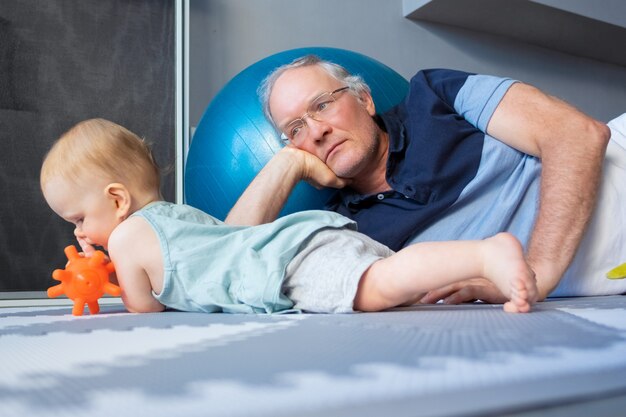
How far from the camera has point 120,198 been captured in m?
1.06

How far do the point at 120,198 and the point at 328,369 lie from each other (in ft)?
2.38

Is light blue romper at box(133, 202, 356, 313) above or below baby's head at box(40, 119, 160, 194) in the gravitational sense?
below

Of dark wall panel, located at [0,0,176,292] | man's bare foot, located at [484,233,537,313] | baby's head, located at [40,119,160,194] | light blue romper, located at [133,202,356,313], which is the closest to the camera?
man's bare foot, located at [484,233,537,313]

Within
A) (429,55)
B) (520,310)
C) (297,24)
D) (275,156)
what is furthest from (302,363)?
(429,55)

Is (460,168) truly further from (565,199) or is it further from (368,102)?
(368,102)

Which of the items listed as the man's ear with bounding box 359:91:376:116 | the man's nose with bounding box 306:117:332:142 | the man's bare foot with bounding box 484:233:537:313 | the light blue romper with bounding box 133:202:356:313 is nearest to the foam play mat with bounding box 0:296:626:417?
the man's bare foot with bounding box 484:233:537:313

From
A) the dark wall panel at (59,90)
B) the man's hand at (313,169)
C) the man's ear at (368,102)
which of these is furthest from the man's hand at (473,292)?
the dark wall panel at (59,90)

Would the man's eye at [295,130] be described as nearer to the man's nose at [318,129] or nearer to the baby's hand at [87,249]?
the man's nose at [318,129]

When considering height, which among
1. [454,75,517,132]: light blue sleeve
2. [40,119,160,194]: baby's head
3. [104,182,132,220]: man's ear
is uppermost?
[454,75,517,132]: light blue sleeve

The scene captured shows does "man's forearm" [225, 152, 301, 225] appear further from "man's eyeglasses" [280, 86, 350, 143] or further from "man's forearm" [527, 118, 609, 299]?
"man's forearm" [527, 118, 609, 299]

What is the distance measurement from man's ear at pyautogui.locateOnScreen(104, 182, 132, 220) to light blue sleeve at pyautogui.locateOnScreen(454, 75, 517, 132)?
759mm

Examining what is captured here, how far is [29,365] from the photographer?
0.51 m

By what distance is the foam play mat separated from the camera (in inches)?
14.0

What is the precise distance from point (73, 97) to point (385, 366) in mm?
2163
